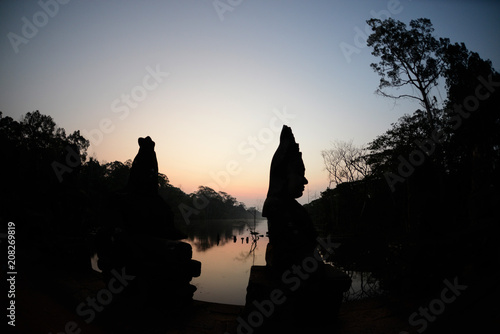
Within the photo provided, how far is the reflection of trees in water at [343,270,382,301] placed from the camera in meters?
7.75

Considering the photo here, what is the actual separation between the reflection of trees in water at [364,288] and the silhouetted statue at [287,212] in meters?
5.22

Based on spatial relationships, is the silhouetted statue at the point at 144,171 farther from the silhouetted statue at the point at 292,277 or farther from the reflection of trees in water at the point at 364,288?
the reflection of trees in water at the point at 364,288

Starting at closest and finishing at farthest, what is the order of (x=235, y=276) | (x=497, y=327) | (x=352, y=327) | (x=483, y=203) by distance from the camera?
(x=497, y=327) → (x=352, y=327) → (x=483, y=203) → (x=235, y=276)

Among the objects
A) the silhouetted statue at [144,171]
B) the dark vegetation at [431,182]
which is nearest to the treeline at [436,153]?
the dark vegetation at [431,182]

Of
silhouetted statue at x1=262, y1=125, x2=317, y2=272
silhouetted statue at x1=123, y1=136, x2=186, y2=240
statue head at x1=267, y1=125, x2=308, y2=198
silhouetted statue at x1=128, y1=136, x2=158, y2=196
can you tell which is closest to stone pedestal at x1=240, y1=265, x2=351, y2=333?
silhouetted statue at x1=262, y1=125, x2=317, y2=272

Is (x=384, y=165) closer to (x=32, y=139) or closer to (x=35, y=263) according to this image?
(x=35, y=263)

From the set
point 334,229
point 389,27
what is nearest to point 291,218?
point 389,27

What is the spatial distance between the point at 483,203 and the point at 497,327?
3061mm

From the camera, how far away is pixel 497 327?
2822mm

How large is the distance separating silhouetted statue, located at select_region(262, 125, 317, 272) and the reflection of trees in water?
206 inches

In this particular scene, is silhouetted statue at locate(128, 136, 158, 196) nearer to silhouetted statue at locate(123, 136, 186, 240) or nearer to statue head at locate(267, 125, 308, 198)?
silhouetted statue at locate(123, 136, 186, 240)

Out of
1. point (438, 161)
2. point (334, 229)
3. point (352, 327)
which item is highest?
point (438, 161)

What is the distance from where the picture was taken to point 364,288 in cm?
868

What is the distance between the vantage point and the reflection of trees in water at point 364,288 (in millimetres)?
7746
